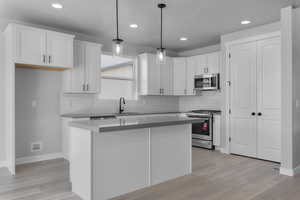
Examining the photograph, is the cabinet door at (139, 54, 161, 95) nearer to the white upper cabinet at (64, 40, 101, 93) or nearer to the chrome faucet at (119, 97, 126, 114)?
the chrome faucet at (119, 97, 126, 114)

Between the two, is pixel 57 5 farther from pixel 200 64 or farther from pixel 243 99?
pixel 243 99

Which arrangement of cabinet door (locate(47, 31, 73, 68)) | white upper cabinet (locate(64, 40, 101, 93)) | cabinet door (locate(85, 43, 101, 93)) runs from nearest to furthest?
1. cabinet door (locate(47, 31, 73, 68))
2. white upper cabinet (locate(64, 40, 101, 93))
3. cabinet door (locate(85, 43, 101, 93))

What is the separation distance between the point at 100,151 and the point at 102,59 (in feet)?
10.6

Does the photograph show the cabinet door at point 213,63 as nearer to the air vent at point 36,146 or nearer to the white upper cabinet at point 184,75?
the white upper cabinet at point 184,75

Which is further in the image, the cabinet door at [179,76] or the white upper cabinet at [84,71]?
the cabinet door at [179,76]

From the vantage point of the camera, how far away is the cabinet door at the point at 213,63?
17.0 ft

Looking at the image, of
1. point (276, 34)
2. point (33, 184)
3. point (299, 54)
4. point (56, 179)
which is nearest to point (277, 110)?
point (299, 54)

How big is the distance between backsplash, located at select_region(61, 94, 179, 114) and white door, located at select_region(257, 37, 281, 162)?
A: 273 centimetres

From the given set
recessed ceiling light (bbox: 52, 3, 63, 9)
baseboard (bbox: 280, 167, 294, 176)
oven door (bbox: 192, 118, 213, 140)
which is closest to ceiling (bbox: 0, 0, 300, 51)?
recessed ceiling light (bbox: 52, 3, 63, 9)

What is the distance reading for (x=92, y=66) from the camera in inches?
179

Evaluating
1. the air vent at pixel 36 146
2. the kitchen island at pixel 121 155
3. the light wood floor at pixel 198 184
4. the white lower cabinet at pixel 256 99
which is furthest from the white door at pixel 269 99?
the air vent at pixel 36 146

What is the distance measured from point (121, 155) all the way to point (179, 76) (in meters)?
3.91

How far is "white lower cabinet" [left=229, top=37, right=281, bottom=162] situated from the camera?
403 centimetres

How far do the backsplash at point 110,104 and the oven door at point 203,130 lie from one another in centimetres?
128
